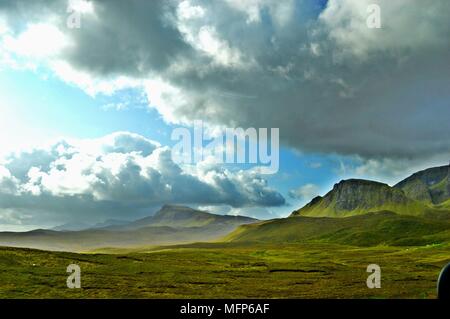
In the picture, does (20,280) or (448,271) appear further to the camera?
(20,280)

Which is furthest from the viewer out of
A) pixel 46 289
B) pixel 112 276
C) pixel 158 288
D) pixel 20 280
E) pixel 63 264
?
pixel 63 264

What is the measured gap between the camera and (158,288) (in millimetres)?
61469

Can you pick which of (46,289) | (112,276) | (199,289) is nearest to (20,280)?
(46,289)
